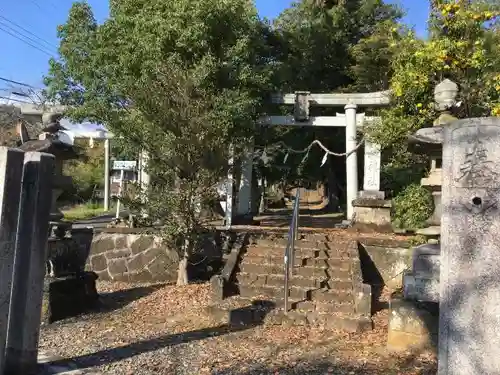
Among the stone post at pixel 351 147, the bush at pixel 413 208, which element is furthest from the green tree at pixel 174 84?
the bush at pixel 413 208

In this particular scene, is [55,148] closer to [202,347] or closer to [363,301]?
[202,347]

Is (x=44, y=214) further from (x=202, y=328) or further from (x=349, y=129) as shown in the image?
(x=349, y=129)

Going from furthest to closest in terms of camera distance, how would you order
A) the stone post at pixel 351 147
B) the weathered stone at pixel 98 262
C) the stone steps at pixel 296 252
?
1. the stone post at pixel 351 147
2. the weathered stone at pixel 98 262
3. the stone steps at pixel 296 252

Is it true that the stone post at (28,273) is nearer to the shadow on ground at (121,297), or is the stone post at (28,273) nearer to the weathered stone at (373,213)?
the shadow on ground at (121,297)

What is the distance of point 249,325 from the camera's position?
22.6 feet

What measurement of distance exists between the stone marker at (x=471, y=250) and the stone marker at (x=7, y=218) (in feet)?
11.7

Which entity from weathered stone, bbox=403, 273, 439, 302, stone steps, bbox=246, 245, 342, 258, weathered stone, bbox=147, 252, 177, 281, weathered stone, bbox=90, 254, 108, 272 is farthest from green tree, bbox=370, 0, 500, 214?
weathered stone, bbox=90, 254, 108, 272

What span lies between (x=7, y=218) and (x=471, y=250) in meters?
3.78

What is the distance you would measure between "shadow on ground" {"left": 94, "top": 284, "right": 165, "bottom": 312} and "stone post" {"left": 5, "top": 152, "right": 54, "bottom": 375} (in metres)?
2.97

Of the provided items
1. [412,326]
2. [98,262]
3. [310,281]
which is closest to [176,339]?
[310,281]

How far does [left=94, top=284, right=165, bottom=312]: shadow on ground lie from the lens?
7.94 metres

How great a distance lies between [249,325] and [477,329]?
388cm

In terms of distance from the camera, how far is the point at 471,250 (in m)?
3.47

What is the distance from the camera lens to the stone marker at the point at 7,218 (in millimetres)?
4336
